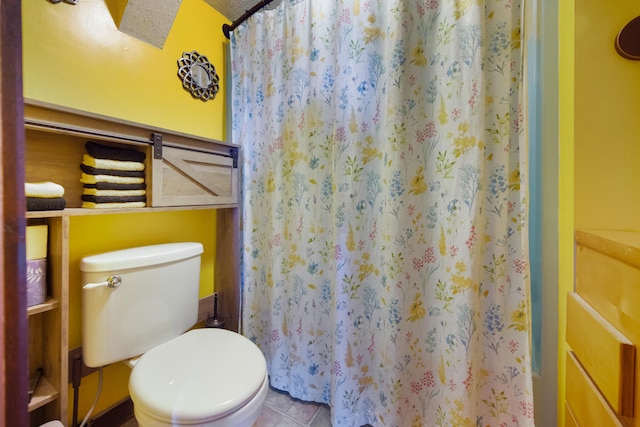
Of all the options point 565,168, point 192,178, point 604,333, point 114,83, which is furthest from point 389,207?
point 114,83

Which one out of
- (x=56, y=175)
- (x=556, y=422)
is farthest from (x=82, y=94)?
(x=556, y=422)

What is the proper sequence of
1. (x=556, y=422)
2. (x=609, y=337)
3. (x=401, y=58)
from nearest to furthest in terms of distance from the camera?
1. (x=609, y=337)
2. (x=556, y=422)
3. (x=401, y=58)

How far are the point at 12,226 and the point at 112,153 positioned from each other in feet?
2.91

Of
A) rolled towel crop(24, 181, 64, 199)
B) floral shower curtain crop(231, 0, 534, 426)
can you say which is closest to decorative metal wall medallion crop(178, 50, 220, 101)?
floral shower curtain crop(231, 0, 534, 426)

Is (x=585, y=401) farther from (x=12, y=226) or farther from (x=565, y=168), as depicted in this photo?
(x=12, y=226)

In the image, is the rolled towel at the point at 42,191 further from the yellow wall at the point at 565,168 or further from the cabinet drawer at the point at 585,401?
the yellow wall at the point at 565,168

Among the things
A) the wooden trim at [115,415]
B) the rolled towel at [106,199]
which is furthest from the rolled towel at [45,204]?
the wooden trim at [115,415]

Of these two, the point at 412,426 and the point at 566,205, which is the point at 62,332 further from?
the point at 566,205

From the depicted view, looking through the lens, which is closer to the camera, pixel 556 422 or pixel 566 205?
pixel 566 205

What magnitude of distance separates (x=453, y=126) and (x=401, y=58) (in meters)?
0.37

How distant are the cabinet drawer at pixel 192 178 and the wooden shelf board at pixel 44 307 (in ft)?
1.45

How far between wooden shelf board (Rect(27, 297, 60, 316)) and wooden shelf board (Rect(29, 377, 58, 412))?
27 cm

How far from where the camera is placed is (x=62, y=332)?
83 centimetres

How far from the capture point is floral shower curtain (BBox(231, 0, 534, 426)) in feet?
3.06
